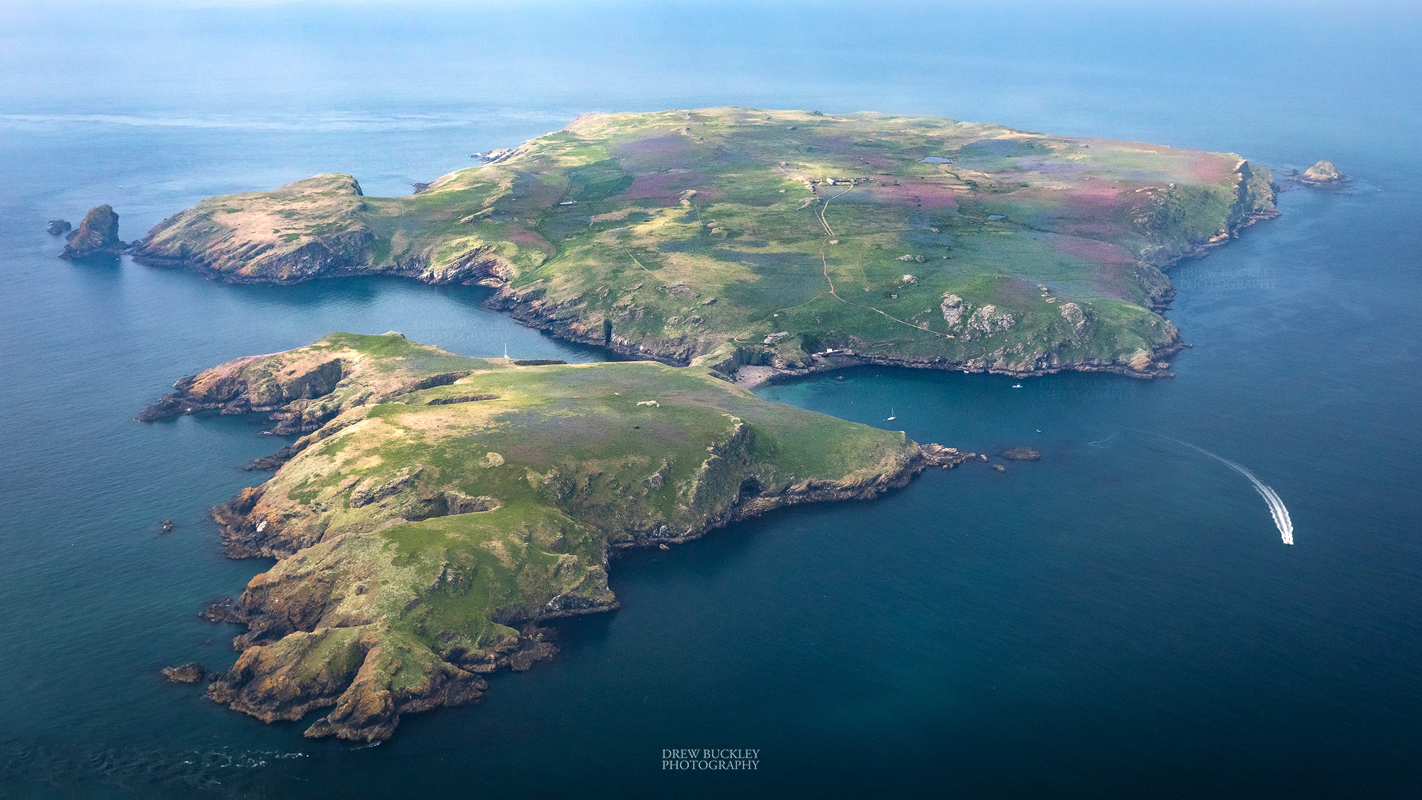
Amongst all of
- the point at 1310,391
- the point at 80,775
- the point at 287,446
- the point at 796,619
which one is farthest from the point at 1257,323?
the point at 80,775

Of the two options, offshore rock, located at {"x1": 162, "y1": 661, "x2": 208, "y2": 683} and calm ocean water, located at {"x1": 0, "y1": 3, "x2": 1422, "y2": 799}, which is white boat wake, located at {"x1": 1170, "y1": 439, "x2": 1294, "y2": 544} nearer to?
calm ocean water, located at {"x1": 0, "y1": 3, "x2": 1422, "y2": 799}

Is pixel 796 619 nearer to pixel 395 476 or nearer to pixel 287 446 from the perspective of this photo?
pixel 395 476

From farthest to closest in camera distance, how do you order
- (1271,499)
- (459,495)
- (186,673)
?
1. (1271,499)
2. (459,495)
3. (186,673)

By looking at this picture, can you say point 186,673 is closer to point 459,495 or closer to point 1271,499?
point 459,495

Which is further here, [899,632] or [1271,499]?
[1271,499]

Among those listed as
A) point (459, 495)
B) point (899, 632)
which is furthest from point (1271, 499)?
point (459, 495)

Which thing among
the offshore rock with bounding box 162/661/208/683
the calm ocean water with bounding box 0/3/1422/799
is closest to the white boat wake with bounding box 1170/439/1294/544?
the calm ocean water with bounding box 0/3/1422/799
